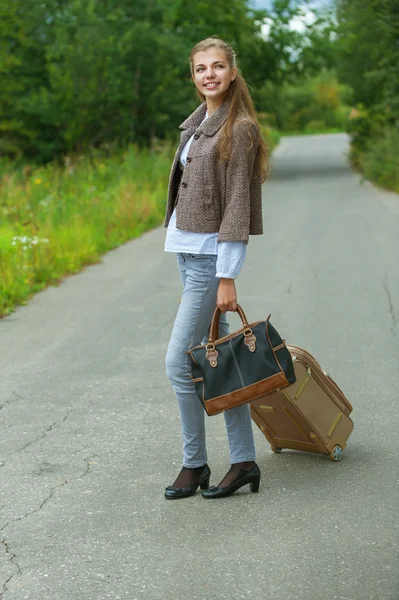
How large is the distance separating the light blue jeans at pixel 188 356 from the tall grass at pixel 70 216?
5509mm

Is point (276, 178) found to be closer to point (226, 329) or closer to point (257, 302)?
point (257, 302)

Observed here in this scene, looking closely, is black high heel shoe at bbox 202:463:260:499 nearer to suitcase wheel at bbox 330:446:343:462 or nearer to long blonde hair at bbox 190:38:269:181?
suitcase wheel at bbox 330:446:343:462

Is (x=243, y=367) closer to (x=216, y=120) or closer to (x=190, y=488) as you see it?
(x=190, y=488)

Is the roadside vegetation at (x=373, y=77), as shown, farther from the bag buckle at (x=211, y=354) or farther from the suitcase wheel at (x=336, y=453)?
the bag buckle at (x=211, y=354)

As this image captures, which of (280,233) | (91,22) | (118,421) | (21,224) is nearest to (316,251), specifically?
(280,233)

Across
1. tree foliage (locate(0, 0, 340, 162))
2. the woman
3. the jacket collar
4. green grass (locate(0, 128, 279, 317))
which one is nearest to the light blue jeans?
the woman

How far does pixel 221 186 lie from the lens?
14.3ft

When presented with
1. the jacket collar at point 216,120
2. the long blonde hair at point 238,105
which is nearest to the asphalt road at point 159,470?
the long blonde hair at point 238,105

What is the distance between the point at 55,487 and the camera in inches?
192

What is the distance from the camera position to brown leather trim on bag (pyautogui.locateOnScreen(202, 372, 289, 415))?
4.33m

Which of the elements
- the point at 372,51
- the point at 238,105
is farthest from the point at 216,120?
the point at 372,51

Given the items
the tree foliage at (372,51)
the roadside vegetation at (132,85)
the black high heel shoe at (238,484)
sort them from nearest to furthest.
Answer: the black high heel shoe at (238,484) < the roadside vegetation at (132,85) < the tree foliage at (372,51)

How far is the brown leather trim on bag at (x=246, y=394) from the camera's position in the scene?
4.33 m

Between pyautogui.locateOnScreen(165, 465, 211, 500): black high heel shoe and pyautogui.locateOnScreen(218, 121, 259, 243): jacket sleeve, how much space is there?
1.13 metres
